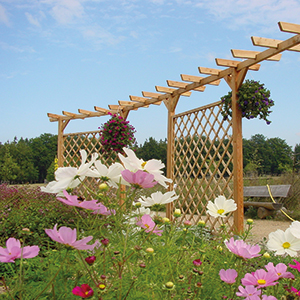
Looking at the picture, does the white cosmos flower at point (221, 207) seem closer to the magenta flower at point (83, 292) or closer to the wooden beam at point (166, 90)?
the magenta flower at point (83, 292)

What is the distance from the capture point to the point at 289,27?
2.94 meters

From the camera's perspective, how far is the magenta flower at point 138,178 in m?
0.65

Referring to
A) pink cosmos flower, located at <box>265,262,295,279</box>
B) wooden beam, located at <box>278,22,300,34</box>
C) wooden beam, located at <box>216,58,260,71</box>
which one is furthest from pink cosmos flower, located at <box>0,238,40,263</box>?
wooden beam, located at <box>216,58,260,71</box>

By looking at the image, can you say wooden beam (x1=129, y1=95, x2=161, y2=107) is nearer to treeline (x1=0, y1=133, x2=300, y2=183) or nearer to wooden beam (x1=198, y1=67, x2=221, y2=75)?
wooden beam (x1=198, y1=67, x2=221, y2=75)

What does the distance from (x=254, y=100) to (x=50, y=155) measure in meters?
24.3

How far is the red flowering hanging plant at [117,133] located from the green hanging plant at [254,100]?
2.35 m

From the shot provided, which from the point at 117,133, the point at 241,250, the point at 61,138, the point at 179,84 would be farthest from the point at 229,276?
the point at 61,138

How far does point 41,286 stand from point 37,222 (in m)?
2.90

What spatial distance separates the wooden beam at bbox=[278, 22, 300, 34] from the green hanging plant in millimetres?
825

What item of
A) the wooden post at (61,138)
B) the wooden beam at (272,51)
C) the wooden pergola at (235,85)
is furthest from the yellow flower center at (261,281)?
the wooden post at (61,138)

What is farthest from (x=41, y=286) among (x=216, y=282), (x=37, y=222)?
(x=37, y=222)

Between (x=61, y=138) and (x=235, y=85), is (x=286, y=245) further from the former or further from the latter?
(x=61, y=138)

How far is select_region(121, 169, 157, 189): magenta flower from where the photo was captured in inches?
25.7

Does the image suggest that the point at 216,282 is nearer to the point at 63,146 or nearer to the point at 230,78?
the point at 230,78
